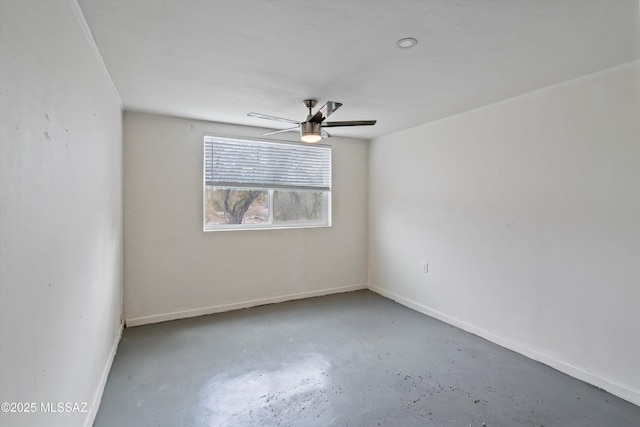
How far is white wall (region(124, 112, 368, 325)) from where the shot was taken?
136 inches

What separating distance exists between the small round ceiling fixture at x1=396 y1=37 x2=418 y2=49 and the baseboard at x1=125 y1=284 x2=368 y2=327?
3321 millimetres

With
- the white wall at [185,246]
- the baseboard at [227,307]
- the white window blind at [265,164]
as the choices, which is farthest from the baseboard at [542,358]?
the white window blind at [265,164]

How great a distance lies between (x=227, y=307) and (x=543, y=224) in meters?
3.45

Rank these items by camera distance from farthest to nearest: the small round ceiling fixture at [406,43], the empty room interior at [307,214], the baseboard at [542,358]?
the baseboard at [542,358] → the small round ceiling fixture at [406,43] → the empty room interior at [307,214]

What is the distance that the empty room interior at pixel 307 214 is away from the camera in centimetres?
140

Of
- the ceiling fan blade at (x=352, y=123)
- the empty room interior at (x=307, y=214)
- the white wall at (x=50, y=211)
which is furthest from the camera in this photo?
the ceiling fan blade at (x=352, y=123)

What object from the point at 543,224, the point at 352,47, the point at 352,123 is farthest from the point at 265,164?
the point at 543,224

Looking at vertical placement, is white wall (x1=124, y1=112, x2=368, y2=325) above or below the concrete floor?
above

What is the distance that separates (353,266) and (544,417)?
118 inches

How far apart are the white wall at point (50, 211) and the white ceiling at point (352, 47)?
0.38 metres

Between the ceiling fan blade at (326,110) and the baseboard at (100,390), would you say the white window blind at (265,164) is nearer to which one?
the ceiling fan blade at (326,110)

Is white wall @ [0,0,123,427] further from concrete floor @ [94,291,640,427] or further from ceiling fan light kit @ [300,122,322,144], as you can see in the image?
ceiling fan light kit @ [300,122,322,144]

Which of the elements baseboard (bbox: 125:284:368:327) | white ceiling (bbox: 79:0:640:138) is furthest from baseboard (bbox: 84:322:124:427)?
white ceiling (bbox: 79:0:640:138)

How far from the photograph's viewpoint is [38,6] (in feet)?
3.73
